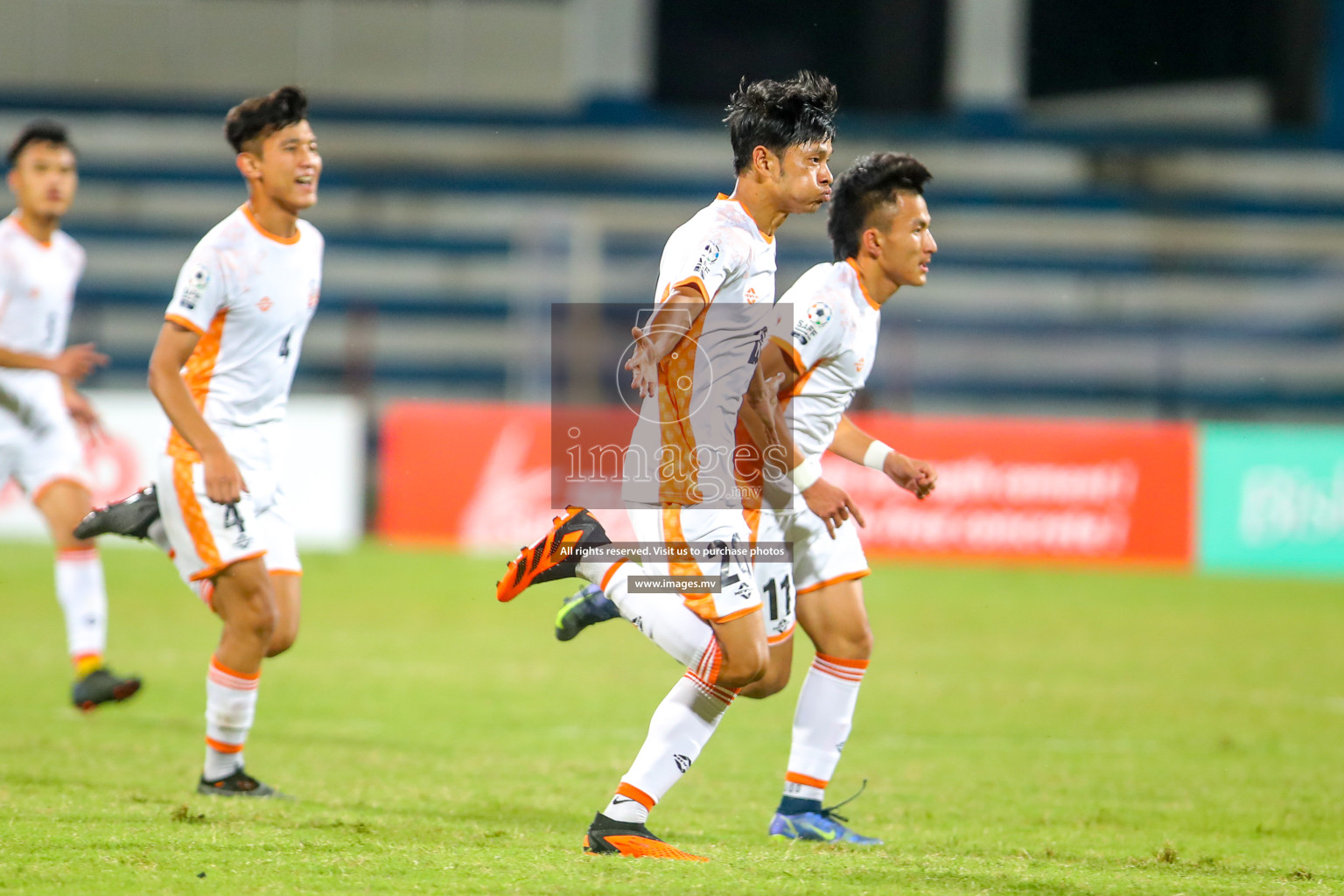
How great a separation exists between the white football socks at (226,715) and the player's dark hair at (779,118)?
2505mm

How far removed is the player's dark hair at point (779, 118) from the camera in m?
4.64

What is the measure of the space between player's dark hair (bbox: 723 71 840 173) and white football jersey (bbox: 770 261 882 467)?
63cm

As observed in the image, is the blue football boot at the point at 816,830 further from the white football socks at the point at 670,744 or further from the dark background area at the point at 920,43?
the dark background area at the point at 920,43

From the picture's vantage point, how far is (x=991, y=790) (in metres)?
6.23

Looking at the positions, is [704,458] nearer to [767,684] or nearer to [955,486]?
[767,684]

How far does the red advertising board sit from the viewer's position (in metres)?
15.0

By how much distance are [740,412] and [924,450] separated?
1057cm

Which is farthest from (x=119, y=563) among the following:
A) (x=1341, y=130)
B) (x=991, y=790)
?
(x=1341, y=130)

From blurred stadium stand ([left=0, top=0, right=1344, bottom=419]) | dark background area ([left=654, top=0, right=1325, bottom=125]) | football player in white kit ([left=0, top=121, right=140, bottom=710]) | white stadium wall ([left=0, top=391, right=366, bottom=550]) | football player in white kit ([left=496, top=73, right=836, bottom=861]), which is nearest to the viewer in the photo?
football player in white kit ([left=496, top=73, right=836, bottom=861])

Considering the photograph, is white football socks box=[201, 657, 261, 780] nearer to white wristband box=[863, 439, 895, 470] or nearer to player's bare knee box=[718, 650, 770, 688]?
player's bare knee box=[718, 650, 770, 688]

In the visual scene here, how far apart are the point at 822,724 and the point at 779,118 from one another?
204 centimetres

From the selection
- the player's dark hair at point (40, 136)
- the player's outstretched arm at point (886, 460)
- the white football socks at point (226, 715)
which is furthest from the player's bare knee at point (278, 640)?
the player's dark hair at point (40, 136)

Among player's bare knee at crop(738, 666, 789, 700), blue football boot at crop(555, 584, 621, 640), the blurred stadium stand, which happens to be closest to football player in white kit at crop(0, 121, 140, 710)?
blue football boot at crop(555, 584, 621, 640)

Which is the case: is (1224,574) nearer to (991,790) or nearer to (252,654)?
(991,790)
